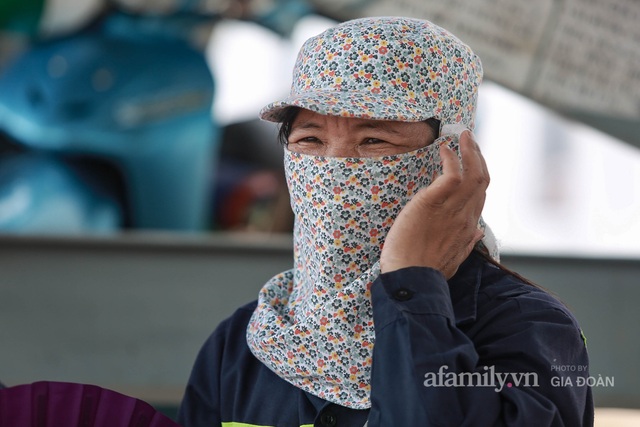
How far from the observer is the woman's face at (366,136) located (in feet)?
6.33

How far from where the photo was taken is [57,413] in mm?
1751

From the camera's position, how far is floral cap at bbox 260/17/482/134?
1.88m

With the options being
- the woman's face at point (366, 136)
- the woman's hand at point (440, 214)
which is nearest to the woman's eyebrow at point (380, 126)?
the woman's face at point (366, 136)

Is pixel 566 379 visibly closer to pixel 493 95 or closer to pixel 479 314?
pixel 479 314

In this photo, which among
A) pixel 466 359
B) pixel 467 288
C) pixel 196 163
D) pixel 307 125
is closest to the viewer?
pixel 466 359

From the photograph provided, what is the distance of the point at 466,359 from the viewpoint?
5.46 feet

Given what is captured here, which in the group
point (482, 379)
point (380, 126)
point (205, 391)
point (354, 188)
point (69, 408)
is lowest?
point (205, 391)

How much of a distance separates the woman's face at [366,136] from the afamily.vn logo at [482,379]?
1.53 feet

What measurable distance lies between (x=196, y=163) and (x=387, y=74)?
307 cm

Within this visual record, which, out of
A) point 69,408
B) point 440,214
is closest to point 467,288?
point 440,214

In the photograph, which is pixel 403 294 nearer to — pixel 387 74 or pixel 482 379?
pixel 482 379

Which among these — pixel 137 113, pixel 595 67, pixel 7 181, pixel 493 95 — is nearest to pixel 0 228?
pixel 7 181

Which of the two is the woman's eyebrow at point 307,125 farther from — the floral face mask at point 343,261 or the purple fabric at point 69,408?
the purple fabric at point 69,408

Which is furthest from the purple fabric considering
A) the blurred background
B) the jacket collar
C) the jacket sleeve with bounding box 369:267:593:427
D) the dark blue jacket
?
the blurred background
